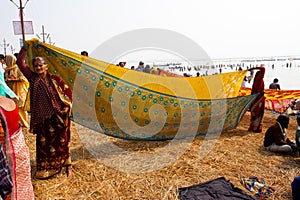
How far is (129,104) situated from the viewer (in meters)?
4.27

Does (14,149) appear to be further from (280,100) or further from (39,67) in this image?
(280,100)

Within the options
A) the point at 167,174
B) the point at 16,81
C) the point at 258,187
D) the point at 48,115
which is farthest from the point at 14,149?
the point at 16,81

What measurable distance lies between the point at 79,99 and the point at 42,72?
100 cm

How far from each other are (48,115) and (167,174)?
1.88 meters

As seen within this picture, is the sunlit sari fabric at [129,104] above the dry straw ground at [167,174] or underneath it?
above

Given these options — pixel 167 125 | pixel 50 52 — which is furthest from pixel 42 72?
pixel 167 125

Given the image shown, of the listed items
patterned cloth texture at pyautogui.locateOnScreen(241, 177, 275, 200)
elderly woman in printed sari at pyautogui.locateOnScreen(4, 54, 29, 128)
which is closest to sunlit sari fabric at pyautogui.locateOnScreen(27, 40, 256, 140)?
patterned cloth texture at pyautogui.locateOnScreen(241, 177, 275, 200)

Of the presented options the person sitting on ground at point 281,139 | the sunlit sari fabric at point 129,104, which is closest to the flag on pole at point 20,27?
the sunlit sari fabric at point 129,104

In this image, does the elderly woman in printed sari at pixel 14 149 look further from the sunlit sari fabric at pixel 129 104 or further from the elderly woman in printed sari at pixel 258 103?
the elderly woman in printed sari at pixel 258 103

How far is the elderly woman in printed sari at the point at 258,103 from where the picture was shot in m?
5.29

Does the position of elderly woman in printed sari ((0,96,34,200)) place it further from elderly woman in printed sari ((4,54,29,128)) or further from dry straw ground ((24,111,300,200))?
elderly woman in printed sari ((4,54,29,128))

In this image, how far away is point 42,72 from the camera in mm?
2992

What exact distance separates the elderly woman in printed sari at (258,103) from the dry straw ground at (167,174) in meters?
0.83

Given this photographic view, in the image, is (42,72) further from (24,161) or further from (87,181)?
(87,181)
